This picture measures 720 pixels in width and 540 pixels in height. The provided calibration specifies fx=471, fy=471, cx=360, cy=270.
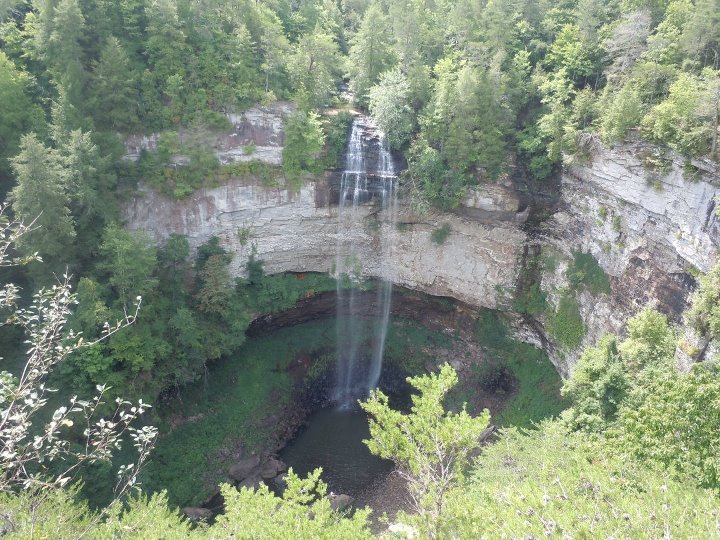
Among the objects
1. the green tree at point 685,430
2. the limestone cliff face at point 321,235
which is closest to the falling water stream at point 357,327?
the limestone cliff face at point 321,235

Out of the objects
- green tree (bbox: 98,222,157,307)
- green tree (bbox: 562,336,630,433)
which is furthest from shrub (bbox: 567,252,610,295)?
green tree (bbox: 98,222,157,307)

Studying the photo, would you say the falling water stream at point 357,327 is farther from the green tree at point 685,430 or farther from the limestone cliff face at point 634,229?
the green tree at point 685,430

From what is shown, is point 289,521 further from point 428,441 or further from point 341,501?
point 341,501

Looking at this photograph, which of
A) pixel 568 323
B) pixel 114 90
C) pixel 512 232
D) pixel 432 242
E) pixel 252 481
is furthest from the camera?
pixel 432 242

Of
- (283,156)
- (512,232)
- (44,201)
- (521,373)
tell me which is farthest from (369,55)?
(521,373)

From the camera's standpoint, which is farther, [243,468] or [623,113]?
[243,468]

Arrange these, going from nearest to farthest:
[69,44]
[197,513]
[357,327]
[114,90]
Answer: [197,513] < [69,44] < [114,90] < [357,327]
